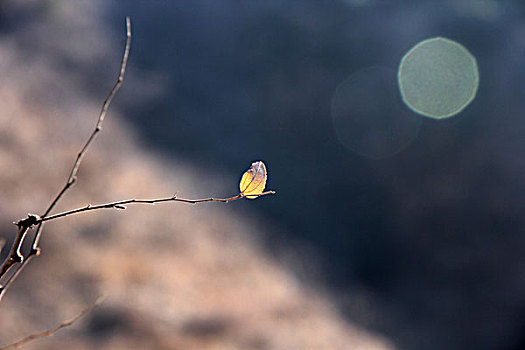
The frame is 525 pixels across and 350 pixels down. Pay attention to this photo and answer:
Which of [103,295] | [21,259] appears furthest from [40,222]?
[103,295]

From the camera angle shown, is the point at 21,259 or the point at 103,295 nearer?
the point at 21,259

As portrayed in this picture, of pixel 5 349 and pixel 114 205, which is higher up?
pixel 114 205

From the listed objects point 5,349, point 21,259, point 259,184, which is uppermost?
point 259,184

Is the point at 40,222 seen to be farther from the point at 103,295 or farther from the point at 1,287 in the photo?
the point at 103,295

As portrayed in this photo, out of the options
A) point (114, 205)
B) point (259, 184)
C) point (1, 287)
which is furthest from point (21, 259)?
point (259, 184)

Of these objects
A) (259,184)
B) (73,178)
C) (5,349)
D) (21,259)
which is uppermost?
(259,184)

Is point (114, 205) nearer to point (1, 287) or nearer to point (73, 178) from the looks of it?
point (73, 178)
